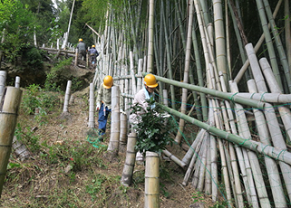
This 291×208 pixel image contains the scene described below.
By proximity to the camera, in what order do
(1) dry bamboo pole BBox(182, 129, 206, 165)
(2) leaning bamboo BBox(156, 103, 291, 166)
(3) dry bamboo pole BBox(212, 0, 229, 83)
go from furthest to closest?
(1) dry bamboo pole BBox(182, 129, 206, 165) < (3) dry bamboo pole BBox(212, 0, 229, 83) < (2) leaning bamboo BBox(156, 103, 291, 166)

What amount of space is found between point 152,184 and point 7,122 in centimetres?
121

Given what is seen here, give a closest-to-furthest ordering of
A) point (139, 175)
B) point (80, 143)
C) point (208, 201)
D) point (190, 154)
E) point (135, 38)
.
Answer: point (208, 201)
point (139, 175)
point (190, 154)
point (80, 143)
point (135, 38)

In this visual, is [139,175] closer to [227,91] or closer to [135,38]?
[227,91]

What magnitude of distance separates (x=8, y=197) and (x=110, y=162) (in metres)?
1.19

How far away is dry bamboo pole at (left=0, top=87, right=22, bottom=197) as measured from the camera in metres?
1.49

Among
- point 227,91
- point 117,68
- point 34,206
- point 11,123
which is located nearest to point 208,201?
point 227,91

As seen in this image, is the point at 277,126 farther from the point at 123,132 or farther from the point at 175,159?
the point at 123,132

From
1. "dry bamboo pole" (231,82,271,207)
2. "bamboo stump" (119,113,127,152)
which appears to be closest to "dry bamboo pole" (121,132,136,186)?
"bamboo stump" (119,113,127,152)

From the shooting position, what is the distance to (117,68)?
187 inches

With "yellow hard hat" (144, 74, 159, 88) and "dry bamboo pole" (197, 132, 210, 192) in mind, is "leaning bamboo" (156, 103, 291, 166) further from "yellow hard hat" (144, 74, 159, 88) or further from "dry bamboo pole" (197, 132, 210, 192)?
"yellow hard hat" (144, 74, 159, 88)

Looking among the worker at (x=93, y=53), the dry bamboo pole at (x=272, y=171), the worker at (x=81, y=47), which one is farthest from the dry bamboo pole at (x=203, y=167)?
the worker at (x=81, y=47)

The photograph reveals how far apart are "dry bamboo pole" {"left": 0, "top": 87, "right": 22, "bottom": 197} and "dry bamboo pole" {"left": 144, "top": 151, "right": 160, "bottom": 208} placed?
107 cm

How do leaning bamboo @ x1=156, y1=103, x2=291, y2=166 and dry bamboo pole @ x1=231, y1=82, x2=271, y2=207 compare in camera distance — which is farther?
dry bamboo pole @ x1=231, y1=82, x2=271, y2=207

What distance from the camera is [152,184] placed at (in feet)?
5.89
